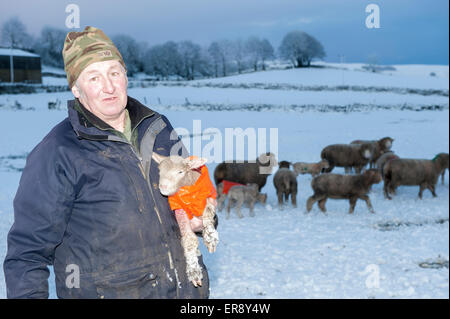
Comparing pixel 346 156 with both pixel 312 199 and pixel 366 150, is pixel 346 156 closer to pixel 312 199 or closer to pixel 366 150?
pixel 366 150

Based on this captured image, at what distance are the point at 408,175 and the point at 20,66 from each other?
1320 inches

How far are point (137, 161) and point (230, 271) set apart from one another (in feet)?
20.5

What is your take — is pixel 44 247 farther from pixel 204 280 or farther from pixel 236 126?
pixel 236 126

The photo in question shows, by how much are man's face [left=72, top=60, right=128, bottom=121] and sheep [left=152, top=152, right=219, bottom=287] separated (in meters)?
0.34

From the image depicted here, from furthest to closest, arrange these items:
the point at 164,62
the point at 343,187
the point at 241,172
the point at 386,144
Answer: the point at 164,62
the point at 386,144
the point at 241,172
the point at 343,187

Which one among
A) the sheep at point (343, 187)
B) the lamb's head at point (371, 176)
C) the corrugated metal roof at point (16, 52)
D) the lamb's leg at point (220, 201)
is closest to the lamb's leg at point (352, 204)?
the sheep at point (343, 187)

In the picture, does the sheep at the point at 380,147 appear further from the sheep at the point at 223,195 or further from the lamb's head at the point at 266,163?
the sheep at the point at 223,195

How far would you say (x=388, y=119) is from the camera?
34031 millimetres

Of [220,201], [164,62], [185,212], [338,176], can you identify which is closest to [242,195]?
[220,201]

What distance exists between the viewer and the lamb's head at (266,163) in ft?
45.9

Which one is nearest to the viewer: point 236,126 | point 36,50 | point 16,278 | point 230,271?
point 16,278

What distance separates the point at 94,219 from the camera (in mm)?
2254

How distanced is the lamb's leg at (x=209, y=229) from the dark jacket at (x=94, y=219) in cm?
17
